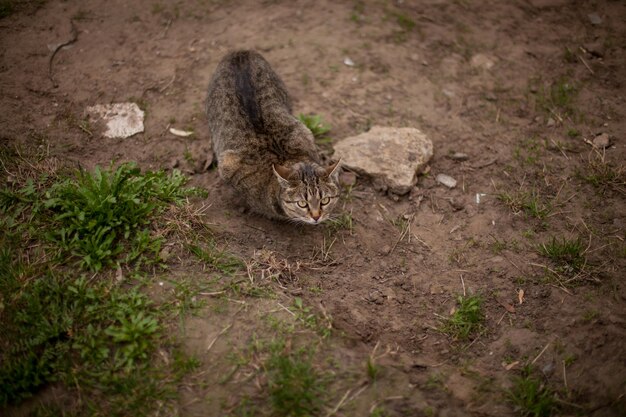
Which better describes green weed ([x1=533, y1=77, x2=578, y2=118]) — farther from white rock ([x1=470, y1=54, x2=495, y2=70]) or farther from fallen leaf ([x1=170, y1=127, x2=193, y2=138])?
fallen leaf ([x1=170, y1=127, x2=193, y2=138])

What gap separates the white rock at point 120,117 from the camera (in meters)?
4.92

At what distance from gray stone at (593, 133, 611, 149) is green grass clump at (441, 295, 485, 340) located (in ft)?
7.61

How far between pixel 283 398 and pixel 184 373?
2.34ft

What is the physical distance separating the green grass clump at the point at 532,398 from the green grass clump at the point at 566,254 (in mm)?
1109

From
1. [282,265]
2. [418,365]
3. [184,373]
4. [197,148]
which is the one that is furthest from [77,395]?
[197,148]

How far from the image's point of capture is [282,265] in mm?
3912

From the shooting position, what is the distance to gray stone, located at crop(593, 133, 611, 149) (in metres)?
4.73

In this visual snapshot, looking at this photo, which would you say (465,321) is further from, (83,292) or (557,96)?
(557,96)

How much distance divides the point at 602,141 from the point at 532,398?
2.96 metres

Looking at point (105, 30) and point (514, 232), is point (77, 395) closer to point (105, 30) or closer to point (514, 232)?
point (514, 232)

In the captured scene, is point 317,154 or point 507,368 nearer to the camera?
point 507,368

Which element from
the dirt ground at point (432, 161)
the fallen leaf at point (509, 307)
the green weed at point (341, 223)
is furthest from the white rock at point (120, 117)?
the fallen leaf at point (509, 307)

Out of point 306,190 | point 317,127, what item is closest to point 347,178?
point 317,127

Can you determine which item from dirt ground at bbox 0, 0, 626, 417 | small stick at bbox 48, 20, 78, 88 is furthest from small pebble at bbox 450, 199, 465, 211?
small stick at bbox 48, 20, 78, 88
